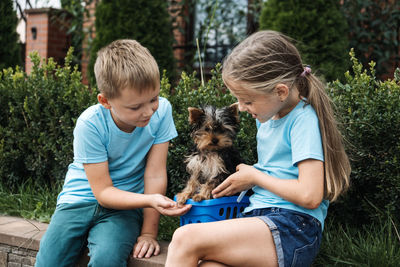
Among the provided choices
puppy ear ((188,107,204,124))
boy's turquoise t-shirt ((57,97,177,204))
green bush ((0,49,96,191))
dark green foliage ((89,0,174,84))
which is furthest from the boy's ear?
dark green foliage ((89,0,174,84))

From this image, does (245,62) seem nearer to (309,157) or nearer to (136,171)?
(309,157)

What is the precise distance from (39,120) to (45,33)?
5.94m

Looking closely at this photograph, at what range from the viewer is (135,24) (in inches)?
255

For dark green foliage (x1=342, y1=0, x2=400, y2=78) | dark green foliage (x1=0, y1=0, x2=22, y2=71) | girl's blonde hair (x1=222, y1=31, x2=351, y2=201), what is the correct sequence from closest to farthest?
girl's blonde hair (x1=222, y1=31, x2=351, y2=201) < dark green foliage (x1=342, y1=0, x2=400, y2=78) < dark green foliage (x1=0, y1=0, x2=22, y2=71)

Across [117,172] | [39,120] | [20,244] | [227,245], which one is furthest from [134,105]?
[39,120]

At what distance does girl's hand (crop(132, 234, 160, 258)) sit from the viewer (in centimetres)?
269

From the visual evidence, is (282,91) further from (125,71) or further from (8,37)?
(8,37)

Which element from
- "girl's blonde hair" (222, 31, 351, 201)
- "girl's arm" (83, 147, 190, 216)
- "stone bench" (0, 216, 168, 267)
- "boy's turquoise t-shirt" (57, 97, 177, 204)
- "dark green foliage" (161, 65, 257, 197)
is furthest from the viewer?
"dark green foliage" (161, 65, 257, 197)

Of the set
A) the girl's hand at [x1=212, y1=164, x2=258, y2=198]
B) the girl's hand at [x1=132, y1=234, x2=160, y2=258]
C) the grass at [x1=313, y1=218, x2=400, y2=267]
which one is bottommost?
the girl's hand at [x1=132, y1=234, x2=160, y2=258]

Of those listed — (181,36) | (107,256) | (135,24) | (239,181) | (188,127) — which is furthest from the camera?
(181,36)

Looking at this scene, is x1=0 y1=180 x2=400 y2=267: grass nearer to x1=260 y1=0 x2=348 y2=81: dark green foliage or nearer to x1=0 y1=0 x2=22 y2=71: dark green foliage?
x1=260 y1=0 x2=348 y2=81: dark green foliage

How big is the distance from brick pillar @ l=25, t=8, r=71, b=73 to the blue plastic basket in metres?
7.89

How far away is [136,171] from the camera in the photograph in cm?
294

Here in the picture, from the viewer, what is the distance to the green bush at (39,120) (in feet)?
13.5
